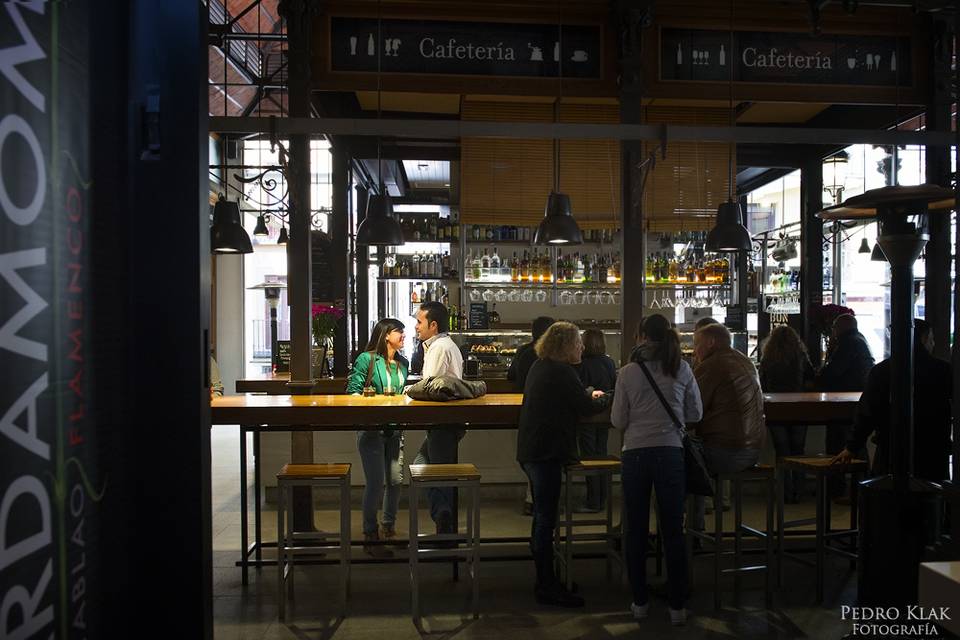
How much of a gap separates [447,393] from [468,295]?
463cm

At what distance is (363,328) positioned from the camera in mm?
10992

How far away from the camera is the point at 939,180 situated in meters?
6.18

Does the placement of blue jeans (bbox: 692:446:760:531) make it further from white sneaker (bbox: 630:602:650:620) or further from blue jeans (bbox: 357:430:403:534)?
blue jeans (bbox: 357:430:403:534)

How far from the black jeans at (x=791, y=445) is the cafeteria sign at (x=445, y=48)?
3.67 m

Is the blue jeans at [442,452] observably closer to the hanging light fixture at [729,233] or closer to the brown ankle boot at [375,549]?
the brown ankle boot at [375,549]

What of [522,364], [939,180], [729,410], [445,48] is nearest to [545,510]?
[729,410]

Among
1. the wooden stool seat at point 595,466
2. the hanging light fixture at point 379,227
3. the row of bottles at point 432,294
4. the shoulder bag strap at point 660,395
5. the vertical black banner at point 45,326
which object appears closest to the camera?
the vertical black banner at point 45,326

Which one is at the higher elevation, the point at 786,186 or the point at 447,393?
the point at 786,186

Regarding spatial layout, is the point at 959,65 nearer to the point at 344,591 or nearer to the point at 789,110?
the point at 344,591

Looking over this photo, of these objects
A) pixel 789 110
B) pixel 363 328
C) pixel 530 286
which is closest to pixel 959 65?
pixel 789 110

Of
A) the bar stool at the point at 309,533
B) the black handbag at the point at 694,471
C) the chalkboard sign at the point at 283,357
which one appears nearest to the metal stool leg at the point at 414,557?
the bar stool at the point at 309,533

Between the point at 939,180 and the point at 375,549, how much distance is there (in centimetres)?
514

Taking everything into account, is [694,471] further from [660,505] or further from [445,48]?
[445,48]

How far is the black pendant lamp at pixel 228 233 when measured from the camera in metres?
6.36
